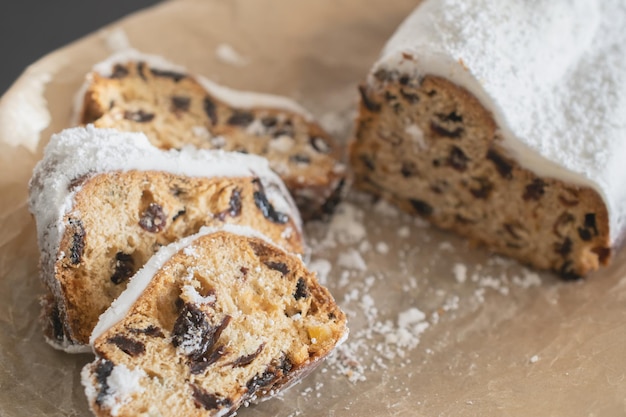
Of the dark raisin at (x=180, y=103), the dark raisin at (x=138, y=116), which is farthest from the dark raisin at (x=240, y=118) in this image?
the dark raisin at (x=138, y=116)

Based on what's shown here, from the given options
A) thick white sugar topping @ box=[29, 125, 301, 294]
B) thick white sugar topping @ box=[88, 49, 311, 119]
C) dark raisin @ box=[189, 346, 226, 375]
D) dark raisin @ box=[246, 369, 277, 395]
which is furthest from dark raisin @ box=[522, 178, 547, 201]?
dark raisin @ box=[189, 346, 226, 375]

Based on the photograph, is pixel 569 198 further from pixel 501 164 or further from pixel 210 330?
pixel 210 330

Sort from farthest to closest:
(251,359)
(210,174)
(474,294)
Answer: (474,294) < (210,174) < (251,359)

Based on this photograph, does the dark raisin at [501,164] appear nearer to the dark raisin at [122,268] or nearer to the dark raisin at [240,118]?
the dark raisin at [240,118]

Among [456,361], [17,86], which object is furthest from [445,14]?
[17,86]

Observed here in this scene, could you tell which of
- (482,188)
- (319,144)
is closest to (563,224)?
(482,188)

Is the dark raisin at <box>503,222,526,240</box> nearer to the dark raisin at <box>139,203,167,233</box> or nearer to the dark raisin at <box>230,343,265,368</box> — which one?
the dark raisin at <box>230,343,265,368</box>

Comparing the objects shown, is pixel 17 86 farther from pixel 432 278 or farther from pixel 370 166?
pixel 432 278
